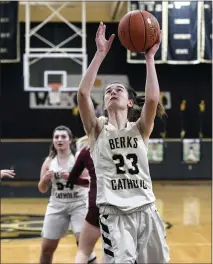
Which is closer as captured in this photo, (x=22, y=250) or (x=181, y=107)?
(x=22, y=250)

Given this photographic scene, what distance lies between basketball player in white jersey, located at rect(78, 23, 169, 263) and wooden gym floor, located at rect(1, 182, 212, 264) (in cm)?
284

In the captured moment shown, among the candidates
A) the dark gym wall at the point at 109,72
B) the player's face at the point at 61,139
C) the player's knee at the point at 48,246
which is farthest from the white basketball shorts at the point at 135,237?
the dark gym wall at the point at 109,72

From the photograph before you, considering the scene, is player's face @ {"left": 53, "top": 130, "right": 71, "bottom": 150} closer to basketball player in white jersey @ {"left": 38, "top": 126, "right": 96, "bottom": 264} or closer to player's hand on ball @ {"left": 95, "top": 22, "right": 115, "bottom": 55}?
basketball player in white jersey @ {"left": 38, "top": 126, "right": 96, "bottom": 264}

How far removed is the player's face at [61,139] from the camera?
5.15 m

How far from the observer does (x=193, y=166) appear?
14.0 metres

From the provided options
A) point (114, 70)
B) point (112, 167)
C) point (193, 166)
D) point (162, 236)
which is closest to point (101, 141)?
point (112, 167)

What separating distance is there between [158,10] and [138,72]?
411cm

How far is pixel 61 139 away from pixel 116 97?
6.61 feet

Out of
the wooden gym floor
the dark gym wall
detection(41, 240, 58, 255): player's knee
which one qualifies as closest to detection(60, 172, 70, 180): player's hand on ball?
detection(41, 240, 58, 255): player's knee

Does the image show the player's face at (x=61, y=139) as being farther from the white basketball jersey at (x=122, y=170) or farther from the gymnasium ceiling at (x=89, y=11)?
the gymnasium ceiling at (x=89, y=11)

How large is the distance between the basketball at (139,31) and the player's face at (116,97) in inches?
11.0

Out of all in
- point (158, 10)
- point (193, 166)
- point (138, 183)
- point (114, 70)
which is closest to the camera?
point (138, 183)

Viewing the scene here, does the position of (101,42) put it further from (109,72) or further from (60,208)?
(109,72)

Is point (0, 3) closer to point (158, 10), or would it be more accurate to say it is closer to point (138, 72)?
point (158, 10)
